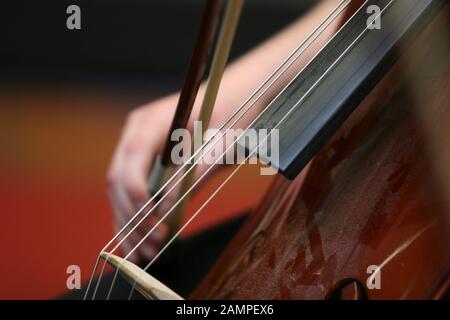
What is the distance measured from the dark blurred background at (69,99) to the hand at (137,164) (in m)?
0.02

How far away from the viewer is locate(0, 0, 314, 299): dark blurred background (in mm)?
674

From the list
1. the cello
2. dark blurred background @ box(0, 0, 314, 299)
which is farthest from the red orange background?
the cello

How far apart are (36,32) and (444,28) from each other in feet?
1.52

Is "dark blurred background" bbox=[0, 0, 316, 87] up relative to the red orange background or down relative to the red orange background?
up

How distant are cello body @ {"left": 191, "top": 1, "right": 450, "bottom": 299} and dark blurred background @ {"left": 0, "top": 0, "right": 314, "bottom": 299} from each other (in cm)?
29

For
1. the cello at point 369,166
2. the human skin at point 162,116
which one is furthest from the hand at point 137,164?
the cello at point 369,166

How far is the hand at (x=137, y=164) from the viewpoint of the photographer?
0.61 m

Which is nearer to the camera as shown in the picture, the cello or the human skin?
Answer: the cello

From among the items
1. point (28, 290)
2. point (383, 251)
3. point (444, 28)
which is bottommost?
point (28, 290)

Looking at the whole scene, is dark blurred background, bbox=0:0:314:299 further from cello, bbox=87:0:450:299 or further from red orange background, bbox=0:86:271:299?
cello, bbox=87:0:450:299

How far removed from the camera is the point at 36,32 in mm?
674

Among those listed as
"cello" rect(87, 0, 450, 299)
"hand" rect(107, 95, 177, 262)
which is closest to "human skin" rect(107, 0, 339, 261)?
"hand" rect(107, 95, 177, 262)
